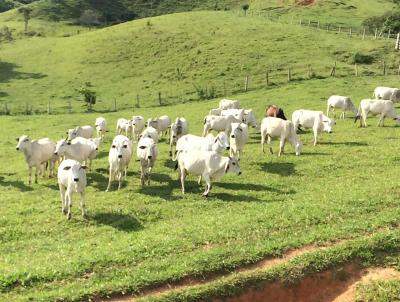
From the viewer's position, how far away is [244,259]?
13805mm

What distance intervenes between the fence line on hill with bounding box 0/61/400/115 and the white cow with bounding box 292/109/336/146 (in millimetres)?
20310

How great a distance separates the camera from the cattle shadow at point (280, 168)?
72.6ft

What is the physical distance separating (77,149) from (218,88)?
31254mm

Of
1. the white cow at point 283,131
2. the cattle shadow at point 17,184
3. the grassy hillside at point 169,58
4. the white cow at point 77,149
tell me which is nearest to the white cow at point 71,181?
the white cow at point 77,149

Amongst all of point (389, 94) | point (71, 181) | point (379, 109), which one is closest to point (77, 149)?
Answer: point (71, 181)

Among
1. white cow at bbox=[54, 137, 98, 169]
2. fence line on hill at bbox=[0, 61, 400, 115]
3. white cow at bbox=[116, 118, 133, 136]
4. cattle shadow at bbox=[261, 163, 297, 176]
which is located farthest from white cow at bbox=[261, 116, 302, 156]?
fence line on hill at bbox=[0, 61, 400, 115]

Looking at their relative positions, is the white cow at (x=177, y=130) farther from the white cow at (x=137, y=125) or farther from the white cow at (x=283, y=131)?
the white cow at (x=283, y=131)

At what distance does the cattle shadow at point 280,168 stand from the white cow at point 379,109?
36.0 ft

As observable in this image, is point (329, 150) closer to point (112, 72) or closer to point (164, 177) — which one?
point (164, 177)

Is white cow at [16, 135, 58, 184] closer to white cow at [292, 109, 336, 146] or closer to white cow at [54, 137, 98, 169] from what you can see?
white cow at [54, 137, 98, 169]

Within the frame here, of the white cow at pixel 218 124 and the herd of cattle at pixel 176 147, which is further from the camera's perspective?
the white cow at pixel 218 124

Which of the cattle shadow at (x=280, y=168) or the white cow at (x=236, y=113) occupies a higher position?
the white cow at (x=236, y=113)

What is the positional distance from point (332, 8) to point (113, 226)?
8647 cm

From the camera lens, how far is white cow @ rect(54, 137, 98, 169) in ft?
70.8
